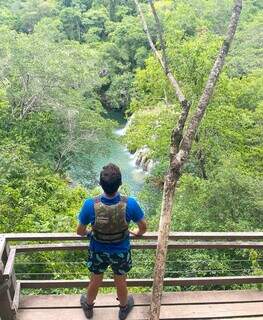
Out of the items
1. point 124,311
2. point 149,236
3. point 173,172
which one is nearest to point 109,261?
point 149,236

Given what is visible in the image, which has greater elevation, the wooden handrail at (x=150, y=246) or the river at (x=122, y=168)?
the wooden handrail at (x=150, y=246)

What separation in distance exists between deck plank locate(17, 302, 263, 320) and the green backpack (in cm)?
88

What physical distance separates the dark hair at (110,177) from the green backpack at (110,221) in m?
0.16

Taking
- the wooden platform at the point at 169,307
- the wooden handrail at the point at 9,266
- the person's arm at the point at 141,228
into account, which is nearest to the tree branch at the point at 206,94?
the person's arm at the point at 141,228

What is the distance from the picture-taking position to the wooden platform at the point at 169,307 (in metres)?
4.16

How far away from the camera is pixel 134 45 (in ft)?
126

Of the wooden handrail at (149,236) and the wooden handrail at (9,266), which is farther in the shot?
the wooden handrail at (149,236)

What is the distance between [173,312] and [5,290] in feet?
5.10

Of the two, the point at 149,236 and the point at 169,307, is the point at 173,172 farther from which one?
the point at 169,307

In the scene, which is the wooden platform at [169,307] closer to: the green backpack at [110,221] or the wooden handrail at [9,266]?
the wooden handrail at [9,266]

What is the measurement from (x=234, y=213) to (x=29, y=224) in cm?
519

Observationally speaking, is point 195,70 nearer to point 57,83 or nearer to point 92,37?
point 57,83

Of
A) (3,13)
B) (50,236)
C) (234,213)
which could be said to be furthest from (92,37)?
(50,236)

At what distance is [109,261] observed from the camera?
3844mm
